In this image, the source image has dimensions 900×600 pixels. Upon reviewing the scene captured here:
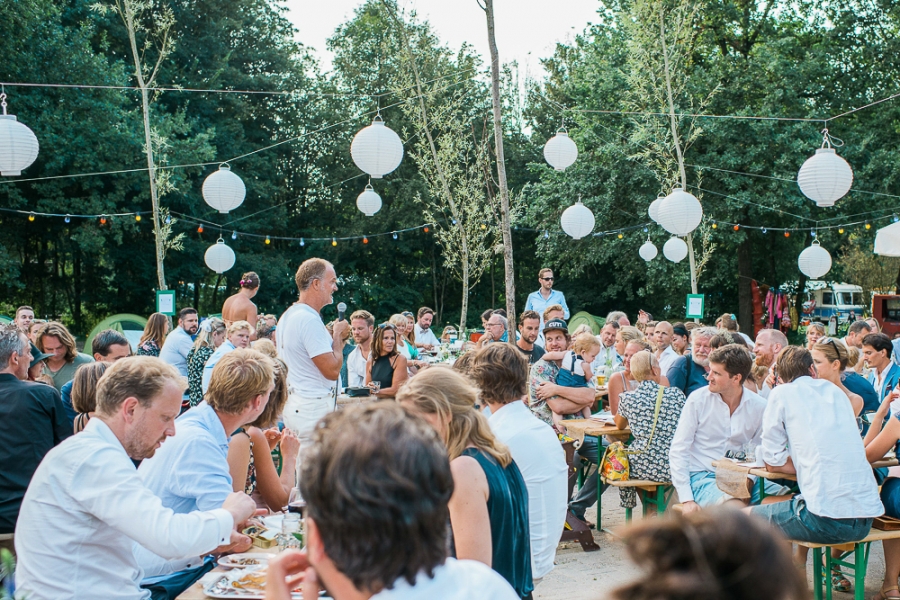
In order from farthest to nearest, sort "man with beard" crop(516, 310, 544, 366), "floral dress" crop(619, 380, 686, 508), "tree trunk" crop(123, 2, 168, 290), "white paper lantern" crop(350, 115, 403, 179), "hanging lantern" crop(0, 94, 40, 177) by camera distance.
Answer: "tree trunk" crop(123, 2, 168, 290) < "white paper lantern" crop(350, 115, 403, 179) < "hanging lantern" crop(0, 94, 40, 177) < "man with beard" crop(516, 310, 544, 366) < "floral dress" crop(619, 380, 686, 508)

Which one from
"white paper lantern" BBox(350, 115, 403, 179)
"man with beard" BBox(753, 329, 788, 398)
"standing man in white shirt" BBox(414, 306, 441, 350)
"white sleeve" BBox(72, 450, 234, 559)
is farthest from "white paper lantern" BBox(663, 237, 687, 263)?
"white sleeve" BBox(72, 450, 234, 559)

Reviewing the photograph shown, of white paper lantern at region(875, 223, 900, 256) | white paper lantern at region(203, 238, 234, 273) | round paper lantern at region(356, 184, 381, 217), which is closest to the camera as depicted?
white paper lantern at region(875, 223, 900, 256)

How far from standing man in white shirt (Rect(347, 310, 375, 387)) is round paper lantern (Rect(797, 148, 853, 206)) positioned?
4866mm

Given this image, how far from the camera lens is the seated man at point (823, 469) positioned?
10.9 feet

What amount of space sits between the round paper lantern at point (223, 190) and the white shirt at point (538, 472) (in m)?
8.04

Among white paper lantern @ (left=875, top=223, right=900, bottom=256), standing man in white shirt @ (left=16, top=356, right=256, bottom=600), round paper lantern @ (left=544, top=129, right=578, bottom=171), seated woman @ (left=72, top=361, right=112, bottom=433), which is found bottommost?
standing man in white shirt @ (left=16, top=356, right=256, bottom=600)

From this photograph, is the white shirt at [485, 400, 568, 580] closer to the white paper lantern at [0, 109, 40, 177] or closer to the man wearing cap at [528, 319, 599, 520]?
the man wearing cap at [528, 319, 599, 520]

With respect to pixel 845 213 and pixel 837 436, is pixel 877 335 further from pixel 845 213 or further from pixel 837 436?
pixel 845 213

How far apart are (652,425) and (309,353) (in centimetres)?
223

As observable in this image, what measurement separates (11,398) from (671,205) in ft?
26.8

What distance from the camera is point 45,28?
1586 cm

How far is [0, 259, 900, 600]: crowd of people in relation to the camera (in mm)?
1108

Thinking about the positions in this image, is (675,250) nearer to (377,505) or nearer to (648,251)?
(648,251)

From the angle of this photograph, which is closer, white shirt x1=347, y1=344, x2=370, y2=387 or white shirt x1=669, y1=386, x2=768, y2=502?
white shirt x1=669, y1=386, x2=768, y2=502
